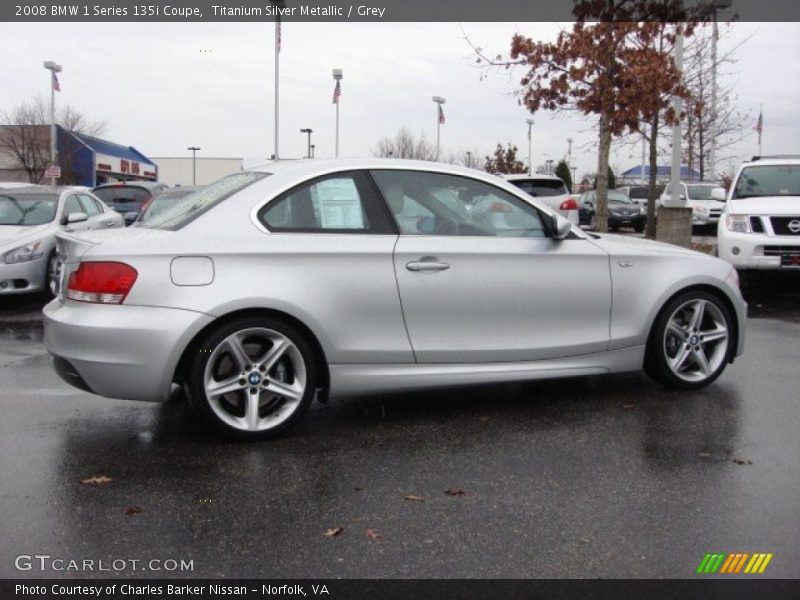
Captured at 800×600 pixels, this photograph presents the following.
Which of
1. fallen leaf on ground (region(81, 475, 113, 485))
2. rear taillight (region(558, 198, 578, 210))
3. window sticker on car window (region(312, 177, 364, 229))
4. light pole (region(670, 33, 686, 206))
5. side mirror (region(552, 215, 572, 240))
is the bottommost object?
fallen leaf on ground (region(81, 475, 113, 485))

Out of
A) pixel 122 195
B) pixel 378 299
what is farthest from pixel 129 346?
pixel 122 195

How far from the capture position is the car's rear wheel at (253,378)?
15.0 ft

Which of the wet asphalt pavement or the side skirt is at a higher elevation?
the side skirt

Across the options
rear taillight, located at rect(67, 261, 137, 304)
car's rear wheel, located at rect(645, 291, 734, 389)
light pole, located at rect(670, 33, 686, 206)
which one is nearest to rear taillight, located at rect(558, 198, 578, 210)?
light pole, located at rect(670, 33, 686, 206)

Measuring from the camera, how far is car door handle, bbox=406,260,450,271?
16.4 ft

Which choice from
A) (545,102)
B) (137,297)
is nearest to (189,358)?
(137,297)

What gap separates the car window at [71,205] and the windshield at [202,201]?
675 cm

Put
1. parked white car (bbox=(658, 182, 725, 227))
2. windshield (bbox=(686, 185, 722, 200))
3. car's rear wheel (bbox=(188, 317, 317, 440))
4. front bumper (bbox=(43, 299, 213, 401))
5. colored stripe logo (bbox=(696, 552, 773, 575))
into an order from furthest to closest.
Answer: windshield (bbox=(686, 185, 722, 200)) < parked white car (bbox=(658, 182, 725, 227)) < car's rear wheel (bbox=(188, 317, 317, 440)) < front bumper (bbox=(43, 299, 213, 401)) < colored stripe logo (bbox=(696, 552, 773, 575))

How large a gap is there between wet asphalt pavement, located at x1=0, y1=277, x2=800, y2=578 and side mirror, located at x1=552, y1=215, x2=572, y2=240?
1123 mm

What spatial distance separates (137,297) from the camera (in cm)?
448

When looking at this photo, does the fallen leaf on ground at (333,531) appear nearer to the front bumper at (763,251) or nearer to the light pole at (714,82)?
the front bumper at (763,251)

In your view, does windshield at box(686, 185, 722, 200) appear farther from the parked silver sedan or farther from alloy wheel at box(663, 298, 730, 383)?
alloy wheel at box(663, 298, 730, 383)

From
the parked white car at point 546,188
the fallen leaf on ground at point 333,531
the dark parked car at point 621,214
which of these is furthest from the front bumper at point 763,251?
the dark parked car at point 621,214

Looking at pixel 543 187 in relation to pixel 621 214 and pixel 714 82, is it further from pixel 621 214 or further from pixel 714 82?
pixel 714 82
